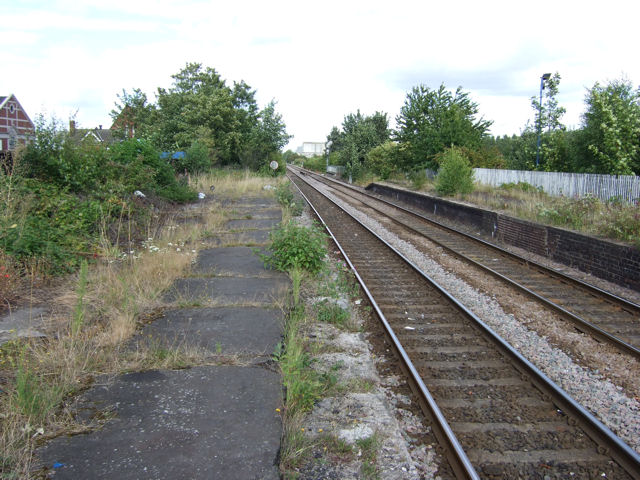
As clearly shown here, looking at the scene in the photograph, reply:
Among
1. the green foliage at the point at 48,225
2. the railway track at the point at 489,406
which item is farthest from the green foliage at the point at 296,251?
the green foliage at the point at 48,225

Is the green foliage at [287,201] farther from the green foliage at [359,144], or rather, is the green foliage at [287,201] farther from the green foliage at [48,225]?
the green foliage at [359,144]

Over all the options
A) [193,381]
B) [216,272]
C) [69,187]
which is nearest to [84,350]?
[193,381]

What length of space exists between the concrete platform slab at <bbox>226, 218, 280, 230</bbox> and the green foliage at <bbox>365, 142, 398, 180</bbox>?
21.8 m

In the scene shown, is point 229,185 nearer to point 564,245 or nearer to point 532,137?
point 564,245

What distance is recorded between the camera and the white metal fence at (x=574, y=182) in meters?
15.1

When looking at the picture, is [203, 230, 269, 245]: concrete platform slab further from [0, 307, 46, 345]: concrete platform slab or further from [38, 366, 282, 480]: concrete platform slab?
[38, 366, 282, 480]: concrete platform slab

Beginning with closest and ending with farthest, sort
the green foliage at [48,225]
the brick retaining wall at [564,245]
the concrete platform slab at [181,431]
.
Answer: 1. the concrete platform slab at [181,431]
2. the green foliage at [48,225]
3. the brick retaining wall at [564,245]

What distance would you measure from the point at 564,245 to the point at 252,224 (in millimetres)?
8255

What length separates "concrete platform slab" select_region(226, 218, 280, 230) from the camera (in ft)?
41.1

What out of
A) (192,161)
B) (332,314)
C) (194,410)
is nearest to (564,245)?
(332,314)

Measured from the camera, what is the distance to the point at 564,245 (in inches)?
396

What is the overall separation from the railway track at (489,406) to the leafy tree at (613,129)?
57.5ft

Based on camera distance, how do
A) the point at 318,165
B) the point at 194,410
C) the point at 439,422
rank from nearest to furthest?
the point at 194,410 → the point at 439,422 → the point at 318,165

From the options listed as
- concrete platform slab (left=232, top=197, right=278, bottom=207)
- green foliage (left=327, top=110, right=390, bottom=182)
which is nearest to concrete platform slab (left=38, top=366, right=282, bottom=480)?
concrete platform slab (left=232, top=197, right=278, bottom=207)
